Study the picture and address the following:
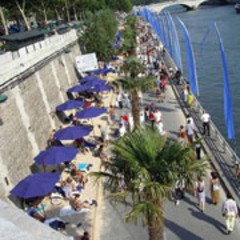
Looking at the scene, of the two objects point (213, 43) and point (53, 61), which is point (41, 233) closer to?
point (53, 61)

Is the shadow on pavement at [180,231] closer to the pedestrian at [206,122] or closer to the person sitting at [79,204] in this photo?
the person sitting at [79,204]

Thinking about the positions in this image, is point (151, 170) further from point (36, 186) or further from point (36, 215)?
point (36, 215)

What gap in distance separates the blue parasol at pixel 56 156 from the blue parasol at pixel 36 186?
5.25ft

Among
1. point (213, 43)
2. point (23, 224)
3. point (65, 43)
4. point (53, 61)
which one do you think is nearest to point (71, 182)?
point (23, 224)

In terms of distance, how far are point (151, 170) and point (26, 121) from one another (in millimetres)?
10893

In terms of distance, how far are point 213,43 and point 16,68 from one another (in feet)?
164

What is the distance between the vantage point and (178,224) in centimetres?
1163

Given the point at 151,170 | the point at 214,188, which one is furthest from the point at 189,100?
the point at 151,170

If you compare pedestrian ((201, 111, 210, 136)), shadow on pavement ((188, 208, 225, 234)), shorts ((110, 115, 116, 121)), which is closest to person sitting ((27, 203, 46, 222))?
shadow on pavement ((188, 208, 225, 234))

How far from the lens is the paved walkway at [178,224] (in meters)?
11.0

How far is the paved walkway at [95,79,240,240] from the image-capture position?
1102 cm

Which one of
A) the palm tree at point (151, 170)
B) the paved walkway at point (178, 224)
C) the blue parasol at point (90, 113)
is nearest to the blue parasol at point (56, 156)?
the paved walkway at point (178, 224)

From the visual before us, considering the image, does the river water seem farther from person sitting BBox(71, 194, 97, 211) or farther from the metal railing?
person sitting BBox(71, 194, 97, 211)

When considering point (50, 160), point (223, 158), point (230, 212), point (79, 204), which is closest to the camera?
point (230, 212)
